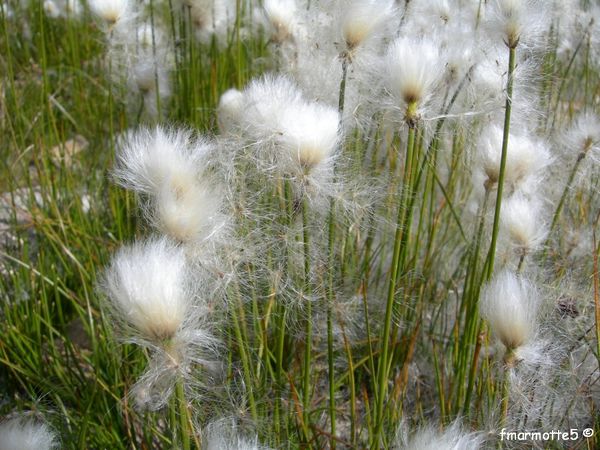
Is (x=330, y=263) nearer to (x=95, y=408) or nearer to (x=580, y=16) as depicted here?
(x=95, y=408)

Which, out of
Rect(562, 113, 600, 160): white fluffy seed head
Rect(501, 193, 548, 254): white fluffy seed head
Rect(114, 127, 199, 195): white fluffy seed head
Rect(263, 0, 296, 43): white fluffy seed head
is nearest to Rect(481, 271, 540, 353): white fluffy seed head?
Rect(501, 193, 548, 254): white fluffy seed head

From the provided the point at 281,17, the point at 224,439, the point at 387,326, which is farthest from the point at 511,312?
the point at 281,17

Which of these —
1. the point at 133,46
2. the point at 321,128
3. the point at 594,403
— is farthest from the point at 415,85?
the point at 133,46

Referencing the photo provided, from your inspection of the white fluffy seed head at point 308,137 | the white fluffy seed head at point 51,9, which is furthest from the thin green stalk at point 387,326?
the white fluffy seed head at point 51,9

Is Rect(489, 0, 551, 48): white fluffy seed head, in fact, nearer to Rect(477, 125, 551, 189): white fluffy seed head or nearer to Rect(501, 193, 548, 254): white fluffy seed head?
Rect(477, 125, 551, 189): white fluffy seed head

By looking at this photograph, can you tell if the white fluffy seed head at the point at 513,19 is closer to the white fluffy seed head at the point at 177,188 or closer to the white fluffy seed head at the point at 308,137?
the white fluffy seed head at the point at 308,137

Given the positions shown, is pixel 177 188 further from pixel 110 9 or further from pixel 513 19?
pixel 110 9

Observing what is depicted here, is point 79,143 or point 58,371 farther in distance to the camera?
point 79,143
